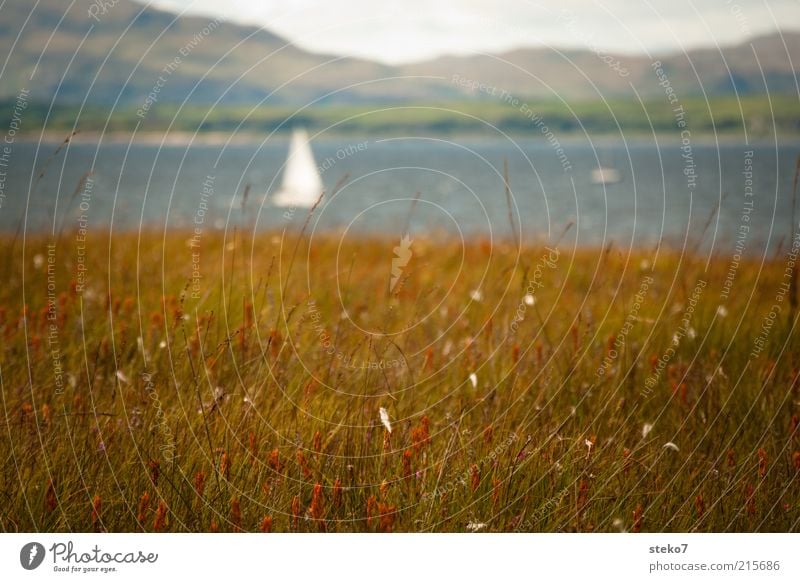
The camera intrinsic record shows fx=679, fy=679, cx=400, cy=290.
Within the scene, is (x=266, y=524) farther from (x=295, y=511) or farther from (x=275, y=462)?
(x=275, y=462)

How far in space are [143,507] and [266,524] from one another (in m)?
0.53

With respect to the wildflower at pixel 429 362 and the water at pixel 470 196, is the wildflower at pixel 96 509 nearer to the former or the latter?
the wildflower at pixel 429 362

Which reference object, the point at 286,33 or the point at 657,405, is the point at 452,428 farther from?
the point at 286,33

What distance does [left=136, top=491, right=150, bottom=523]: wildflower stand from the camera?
109 inches

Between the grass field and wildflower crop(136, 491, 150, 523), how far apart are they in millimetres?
14

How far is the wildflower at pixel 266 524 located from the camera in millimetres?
2721

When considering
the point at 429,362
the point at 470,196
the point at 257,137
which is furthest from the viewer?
the point at 257,137

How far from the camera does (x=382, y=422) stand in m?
3.08

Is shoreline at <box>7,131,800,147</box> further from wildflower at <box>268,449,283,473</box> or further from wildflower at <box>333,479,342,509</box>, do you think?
wildflower at <box>333,479,342,509</box>

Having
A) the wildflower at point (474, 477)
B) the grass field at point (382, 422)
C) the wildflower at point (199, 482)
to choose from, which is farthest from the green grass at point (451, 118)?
the wildflower at point (474, 477)

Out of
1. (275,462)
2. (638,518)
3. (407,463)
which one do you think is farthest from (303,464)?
(638,518)

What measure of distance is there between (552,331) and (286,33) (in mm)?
2549

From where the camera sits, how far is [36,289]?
4777 millimetres
